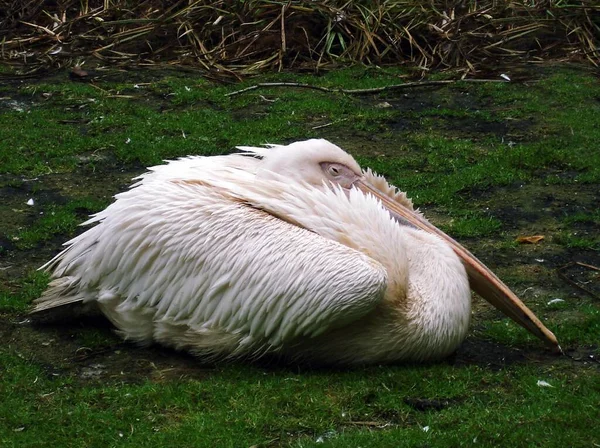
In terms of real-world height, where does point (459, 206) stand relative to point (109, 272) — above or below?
below

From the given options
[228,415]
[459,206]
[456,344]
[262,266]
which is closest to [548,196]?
[459,206]

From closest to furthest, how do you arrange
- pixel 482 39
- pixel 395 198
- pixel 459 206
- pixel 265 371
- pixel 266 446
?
pixel 266 446, pixel 265 371, pixel 395 198, pixel 459 206, pixel 482 39

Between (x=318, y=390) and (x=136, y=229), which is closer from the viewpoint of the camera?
(x=318, y=390)

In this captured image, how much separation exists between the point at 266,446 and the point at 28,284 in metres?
2.35

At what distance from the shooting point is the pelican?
4.65 metres

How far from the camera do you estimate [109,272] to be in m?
5.06

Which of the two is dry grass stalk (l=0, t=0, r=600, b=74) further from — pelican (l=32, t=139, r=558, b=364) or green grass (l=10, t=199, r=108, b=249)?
pelican (l=32, t=139, r=558, b=364)

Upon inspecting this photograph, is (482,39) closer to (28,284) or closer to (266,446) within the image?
(28,284)

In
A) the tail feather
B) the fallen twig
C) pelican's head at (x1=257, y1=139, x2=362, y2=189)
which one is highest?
pelican's head at (x1=257, y1=139, x2=362, y2=189)

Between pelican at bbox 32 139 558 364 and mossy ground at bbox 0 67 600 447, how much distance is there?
14cm

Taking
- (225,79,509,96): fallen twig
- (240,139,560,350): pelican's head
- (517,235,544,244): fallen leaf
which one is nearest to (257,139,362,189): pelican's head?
(240,139,560,350): pelican's head

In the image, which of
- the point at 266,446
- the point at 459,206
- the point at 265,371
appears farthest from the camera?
the point at 459,206

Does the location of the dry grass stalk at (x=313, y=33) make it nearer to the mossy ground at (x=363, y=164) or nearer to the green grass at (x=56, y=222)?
the mossy ground at (x=363, y=164)

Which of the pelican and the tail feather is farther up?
the pelican
